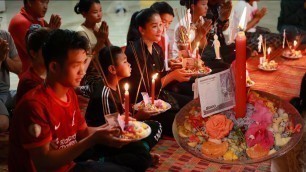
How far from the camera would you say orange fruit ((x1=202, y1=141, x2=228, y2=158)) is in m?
1.45

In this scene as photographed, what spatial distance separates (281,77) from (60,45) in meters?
2.45

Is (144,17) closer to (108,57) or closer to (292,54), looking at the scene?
(108,57)

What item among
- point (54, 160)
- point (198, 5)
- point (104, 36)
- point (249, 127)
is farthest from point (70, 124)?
point (198, 5)

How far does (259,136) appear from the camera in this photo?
58.2 inches

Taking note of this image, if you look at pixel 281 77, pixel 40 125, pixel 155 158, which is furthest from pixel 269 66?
pixel 40 125

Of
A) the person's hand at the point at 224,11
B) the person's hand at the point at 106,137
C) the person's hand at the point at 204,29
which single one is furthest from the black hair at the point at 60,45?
the person's hand at the point at 224,11

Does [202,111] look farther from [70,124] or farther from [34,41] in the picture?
[34,41]

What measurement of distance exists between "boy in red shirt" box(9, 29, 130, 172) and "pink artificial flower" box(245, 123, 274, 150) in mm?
549

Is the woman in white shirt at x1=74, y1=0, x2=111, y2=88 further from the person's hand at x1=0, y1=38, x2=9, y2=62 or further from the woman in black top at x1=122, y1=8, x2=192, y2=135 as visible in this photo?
the person's hand at x1=0, y1=38, x2=9, y2=62

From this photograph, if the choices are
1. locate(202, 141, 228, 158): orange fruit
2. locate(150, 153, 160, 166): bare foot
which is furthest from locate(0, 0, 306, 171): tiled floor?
locate(202, 141, 228, 158): orange fruit

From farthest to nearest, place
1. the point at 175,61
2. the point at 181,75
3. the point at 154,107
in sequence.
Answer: the point at 175,61 < the point at 181,75 < the point at 154,107

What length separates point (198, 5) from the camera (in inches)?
163

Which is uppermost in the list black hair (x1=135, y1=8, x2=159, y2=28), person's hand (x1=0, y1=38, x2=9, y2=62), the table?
black hair (x1=135, y1=8, x2=159, y2=28)

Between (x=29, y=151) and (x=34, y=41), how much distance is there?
2.96ft
